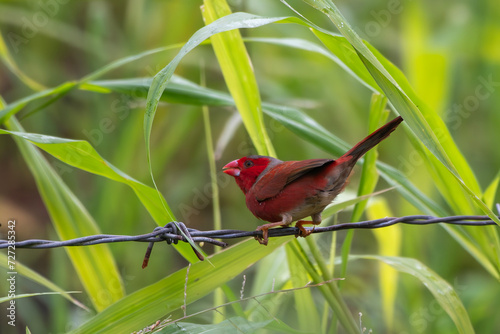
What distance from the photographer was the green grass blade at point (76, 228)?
2.28 meters

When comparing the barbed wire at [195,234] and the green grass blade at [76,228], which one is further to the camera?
the green grass blade at [76,228]

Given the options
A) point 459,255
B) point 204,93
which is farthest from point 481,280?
point 204,93

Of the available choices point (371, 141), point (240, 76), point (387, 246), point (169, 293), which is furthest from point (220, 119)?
point (169, 293)

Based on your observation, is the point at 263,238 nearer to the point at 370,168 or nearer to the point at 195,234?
the point at 195,234

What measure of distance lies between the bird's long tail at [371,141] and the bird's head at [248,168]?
0.34 m

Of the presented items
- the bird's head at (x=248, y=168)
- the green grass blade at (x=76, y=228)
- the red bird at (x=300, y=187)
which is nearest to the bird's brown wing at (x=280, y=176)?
the red bird at (x=300, y=187)

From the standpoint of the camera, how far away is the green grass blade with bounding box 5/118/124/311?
228cm

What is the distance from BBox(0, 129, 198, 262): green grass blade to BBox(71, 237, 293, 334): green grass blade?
12 centimetres

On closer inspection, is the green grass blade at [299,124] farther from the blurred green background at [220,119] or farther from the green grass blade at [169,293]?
the blurred green background at [220,119]

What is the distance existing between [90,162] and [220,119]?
3.12m

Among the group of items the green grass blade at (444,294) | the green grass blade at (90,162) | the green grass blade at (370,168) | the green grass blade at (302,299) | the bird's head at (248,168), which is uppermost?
the green grass blade at (90,162)

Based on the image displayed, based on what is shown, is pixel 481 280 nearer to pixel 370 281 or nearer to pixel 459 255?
pixel 459 255

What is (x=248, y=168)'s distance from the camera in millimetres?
2520

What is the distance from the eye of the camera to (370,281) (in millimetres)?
4766
